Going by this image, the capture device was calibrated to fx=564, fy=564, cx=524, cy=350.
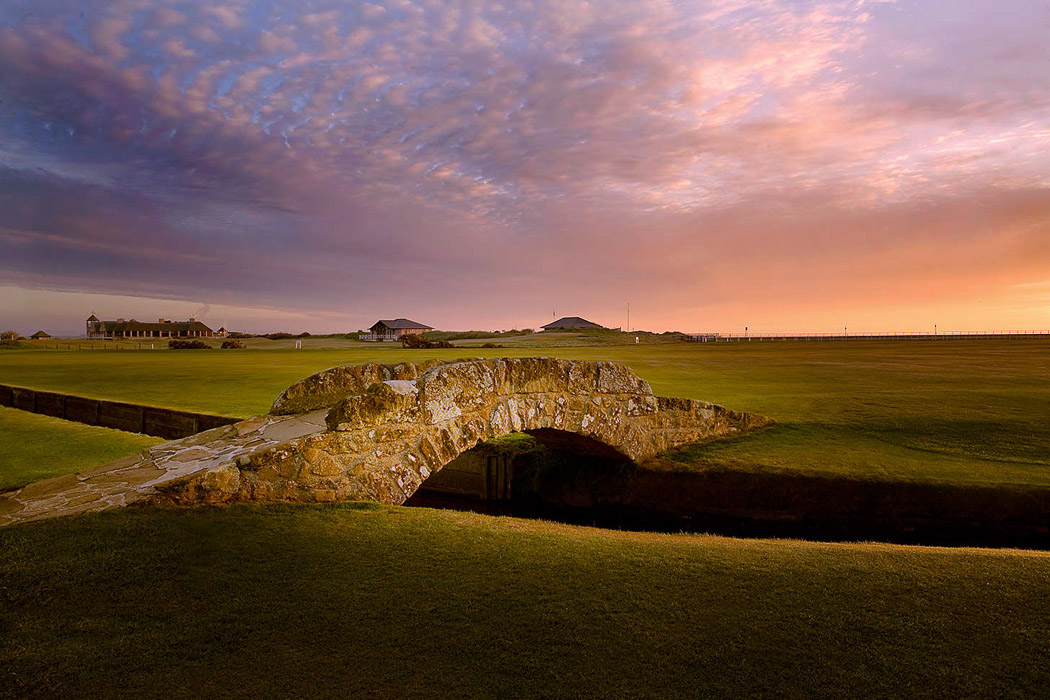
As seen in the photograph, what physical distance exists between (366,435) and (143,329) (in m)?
128

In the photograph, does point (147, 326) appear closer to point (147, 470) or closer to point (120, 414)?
point (120, 414)

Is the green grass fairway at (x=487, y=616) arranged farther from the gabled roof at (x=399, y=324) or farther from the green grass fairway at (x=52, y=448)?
the gabled roof at (x=399, y=324)

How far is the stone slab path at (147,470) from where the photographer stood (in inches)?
273

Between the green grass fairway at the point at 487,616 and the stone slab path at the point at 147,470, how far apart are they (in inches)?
29.5

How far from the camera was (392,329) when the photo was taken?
113 metres

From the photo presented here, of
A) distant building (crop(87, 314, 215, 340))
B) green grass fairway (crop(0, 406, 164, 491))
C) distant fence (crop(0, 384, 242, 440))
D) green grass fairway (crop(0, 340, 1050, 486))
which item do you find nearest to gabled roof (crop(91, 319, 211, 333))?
distant building (crop(87, 314, 215, 340))

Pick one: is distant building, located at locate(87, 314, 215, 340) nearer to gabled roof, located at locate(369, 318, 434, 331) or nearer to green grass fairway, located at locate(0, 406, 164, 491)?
gabled roof, located at locate(369, 318, 434, 331)

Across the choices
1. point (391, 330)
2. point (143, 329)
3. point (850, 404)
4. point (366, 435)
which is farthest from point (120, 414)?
point (143, 329)

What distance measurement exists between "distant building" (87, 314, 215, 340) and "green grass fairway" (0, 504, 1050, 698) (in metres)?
Result: 122

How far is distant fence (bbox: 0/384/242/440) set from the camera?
16312mm

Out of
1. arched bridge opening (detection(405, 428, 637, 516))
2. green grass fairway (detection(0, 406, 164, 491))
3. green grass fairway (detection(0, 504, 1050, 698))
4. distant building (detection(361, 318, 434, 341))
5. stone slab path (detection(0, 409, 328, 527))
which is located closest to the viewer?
green grass fairway (detection(0, 504, 1050, 698))

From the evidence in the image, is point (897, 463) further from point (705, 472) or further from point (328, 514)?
point (328, 514)

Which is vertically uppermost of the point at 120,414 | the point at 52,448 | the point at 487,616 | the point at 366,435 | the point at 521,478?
the point at 366,435

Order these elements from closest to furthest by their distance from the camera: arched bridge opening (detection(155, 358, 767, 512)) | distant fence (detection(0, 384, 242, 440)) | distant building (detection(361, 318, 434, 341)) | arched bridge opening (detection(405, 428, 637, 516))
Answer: arched bridge opening (detection(155, 358, 767, 512)) < arched bridge opening (detection(405, 428, 637, 516)) < distant fence (detection(0, 384, 242, 440)) < distant building (detection(361, 318, 434, 341))
